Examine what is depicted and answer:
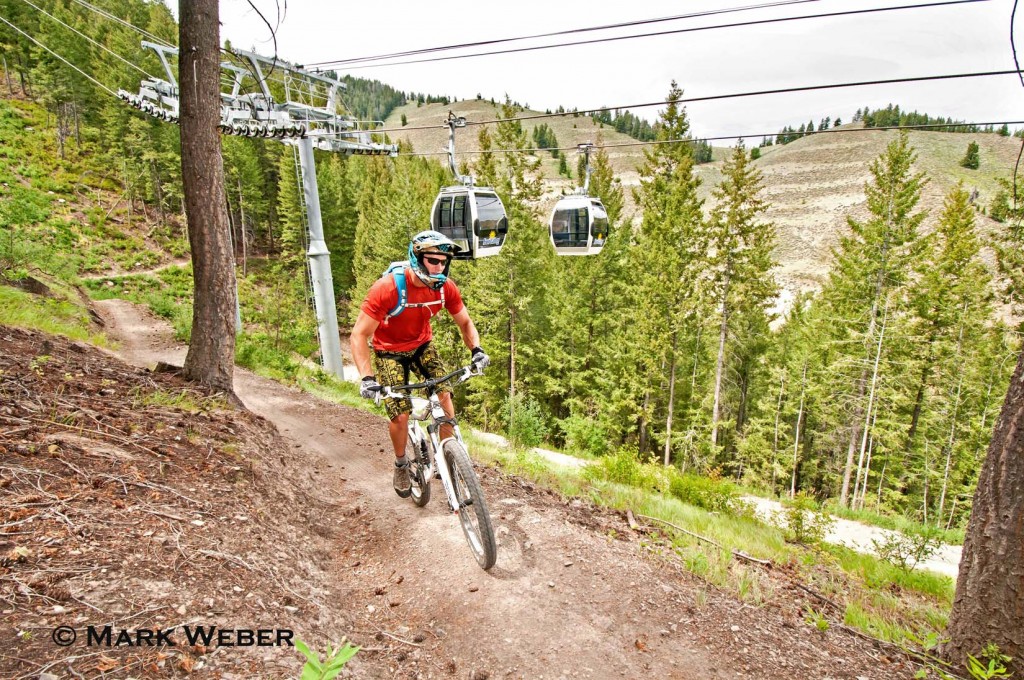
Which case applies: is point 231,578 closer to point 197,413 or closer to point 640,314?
point 197,413

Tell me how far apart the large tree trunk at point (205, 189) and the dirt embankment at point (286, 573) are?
89 centimetres

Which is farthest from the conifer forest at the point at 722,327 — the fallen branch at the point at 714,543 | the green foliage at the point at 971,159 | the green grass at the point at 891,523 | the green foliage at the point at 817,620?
the green foliage at the point at 971,159

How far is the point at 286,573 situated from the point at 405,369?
217cm

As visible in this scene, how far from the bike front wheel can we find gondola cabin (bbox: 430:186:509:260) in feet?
25.1

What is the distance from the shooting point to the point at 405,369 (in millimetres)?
5137

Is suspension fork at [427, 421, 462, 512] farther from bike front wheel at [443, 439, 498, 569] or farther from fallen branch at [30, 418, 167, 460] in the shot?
fallen branch at [30, 418, 167, 460]

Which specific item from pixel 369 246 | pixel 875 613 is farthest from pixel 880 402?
pixel 369 246

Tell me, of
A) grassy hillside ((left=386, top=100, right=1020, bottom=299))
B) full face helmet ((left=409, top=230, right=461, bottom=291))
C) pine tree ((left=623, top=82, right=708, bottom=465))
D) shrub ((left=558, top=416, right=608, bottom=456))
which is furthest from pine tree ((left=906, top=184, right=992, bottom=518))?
grassy hillside ((left=386, top=100, right=1020, bottom=299))

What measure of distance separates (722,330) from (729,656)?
26442mm

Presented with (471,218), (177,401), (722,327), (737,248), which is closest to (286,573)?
(177,401)

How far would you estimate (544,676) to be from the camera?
3.43 m

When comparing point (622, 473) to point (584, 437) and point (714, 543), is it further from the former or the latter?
point (584, 437)

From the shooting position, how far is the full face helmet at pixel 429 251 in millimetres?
4609

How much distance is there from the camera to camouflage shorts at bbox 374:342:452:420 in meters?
5.04
